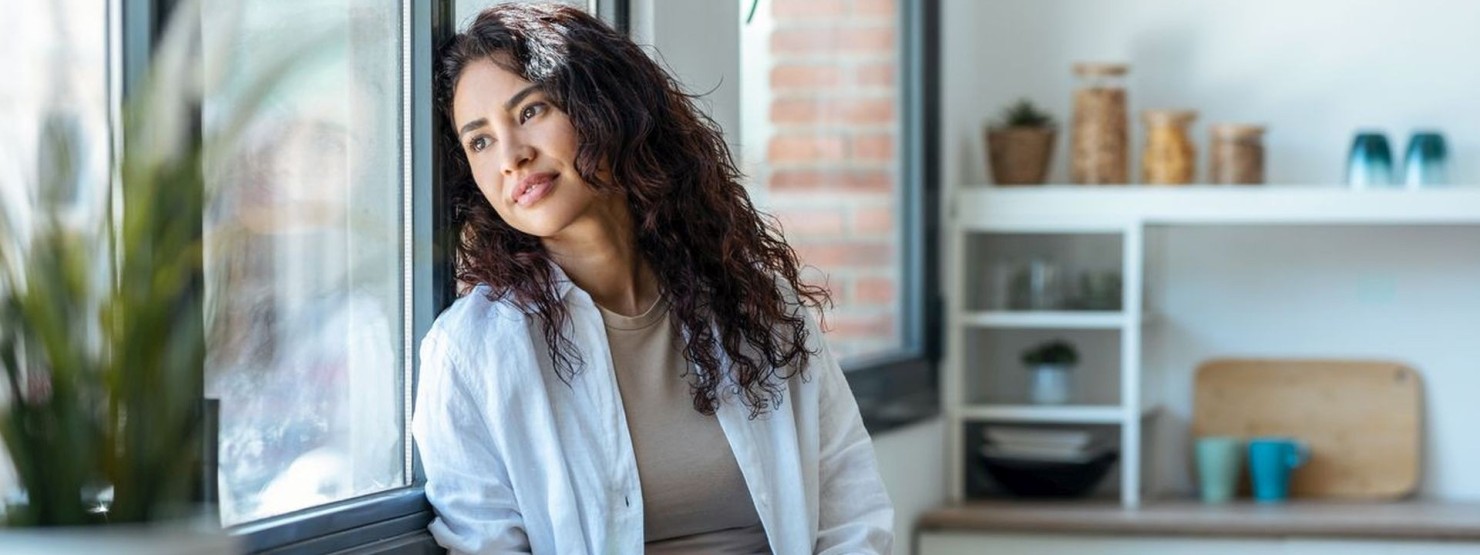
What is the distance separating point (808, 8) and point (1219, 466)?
52.9 inches

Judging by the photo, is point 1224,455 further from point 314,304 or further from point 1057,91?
point 314,304

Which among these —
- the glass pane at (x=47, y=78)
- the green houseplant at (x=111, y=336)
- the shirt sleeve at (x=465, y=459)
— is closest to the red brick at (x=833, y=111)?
the shirt sleeve at (x=465, y=459)

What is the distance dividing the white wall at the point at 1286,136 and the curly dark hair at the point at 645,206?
6.47 ft

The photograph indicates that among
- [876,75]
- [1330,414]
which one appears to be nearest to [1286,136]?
[1330,414]

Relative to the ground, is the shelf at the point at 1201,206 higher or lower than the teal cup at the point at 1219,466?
higher

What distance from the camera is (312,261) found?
1.71m

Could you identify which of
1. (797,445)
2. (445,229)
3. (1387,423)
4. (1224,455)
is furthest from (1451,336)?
(445,229)

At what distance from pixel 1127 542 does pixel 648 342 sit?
1967 mm

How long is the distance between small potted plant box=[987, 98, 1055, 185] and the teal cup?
2.18 feet

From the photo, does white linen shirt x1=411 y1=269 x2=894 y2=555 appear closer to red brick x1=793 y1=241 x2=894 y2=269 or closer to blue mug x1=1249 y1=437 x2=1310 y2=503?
red brick x1=793 y1=241 x2=894 y2=269

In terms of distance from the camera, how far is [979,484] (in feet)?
12.9

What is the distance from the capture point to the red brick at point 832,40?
3307 mm

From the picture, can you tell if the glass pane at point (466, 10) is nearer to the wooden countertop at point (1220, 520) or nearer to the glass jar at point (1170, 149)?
the wooden countertop at point (1220, 520)

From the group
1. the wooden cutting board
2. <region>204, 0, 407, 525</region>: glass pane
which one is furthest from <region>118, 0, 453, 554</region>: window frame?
the wooden cutting board
